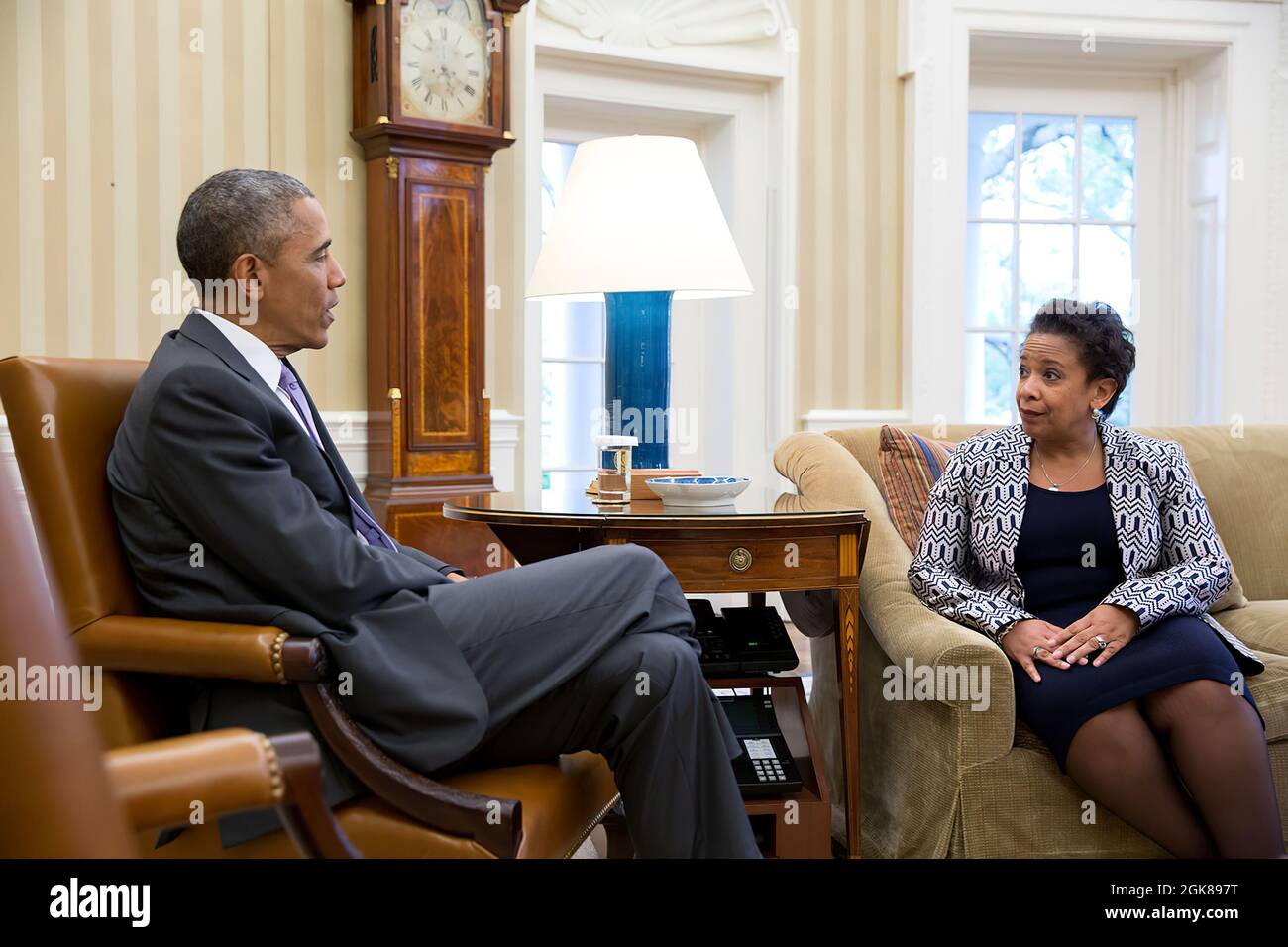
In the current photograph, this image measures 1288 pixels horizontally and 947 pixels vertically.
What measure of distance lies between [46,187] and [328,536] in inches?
108

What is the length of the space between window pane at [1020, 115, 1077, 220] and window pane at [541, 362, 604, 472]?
215 centimetres

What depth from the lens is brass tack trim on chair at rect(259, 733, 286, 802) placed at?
0.98m

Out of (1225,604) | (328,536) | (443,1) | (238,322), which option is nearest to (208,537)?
(328,536)

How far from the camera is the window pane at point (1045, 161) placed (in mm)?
5480

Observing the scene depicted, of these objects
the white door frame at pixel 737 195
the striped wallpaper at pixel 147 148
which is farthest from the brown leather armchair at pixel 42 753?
the white door frame at pixel 737 195

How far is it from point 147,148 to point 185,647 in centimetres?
291

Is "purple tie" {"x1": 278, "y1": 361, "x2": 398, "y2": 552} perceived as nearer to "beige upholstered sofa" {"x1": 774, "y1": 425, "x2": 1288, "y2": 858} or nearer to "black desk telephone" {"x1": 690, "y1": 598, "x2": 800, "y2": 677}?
"black desk telephone" {"x1": 690, "y1": 598, "x2": 800, "y2": 677}

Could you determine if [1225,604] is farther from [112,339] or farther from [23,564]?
[112,339]

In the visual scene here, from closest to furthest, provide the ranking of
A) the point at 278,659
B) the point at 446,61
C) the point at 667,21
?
1. the point at 278,659
2. the point at 446,61
3. the point at 667,21

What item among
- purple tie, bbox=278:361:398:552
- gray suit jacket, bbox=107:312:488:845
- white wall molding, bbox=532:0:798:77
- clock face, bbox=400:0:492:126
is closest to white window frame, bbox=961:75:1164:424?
white wall molding, bbox=532:0:798:77

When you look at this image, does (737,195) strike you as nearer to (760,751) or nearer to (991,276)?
(991,276)

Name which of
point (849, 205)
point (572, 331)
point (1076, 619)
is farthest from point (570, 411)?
point (1076, 619)

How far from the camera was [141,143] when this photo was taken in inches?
155

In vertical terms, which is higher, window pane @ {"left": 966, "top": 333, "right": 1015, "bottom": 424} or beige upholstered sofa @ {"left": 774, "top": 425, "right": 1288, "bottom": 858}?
window pane @ {"left": 966, "top": 333, "right": 1015, "bottom": 424}
